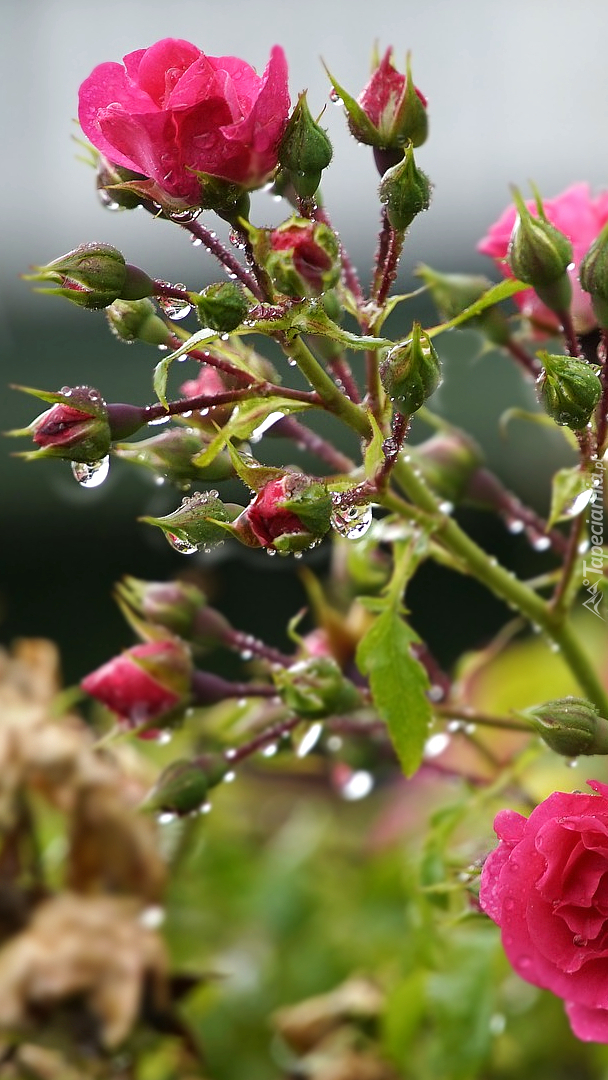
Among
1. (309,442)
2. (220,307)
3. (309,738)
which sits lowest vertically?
(309,738)

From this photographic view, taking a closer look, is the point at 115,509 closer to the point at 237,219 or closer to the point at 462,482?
→ the point at 462,482

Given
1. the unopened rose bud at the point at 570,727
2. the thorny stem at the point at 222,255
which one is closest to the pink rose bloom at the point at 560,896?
the unopened rose bud at the point at 570,727

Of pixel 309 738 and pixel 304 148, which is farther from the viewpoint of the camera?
pixel 309 738

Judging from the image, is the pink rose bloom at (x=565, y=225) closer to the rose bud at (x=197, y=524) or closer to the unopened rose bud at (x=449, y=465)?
the unopened rose bud at (x=449, y=465)

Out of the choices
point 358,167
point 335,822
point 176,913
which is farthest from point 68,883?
point 358,167

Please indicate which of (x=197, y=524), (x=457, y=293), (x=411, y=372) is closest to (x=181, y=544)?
(x=197, y=524)

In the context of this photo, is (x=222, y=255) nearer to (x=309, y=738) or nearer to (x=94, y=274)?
(x=94, y=274)

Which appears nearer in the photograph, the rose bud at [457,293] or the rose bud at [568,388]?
the rose bud at [568,388]
